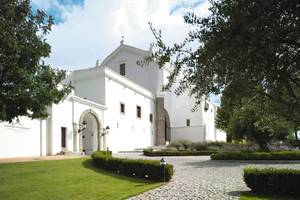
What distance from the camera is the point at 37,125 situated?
79.6 feet

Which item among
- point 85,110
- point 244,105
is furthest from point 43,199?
point 85,110

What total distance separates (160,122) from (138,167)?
96.4 ft

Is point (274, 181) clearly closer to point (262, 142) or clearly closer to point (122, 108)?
point (262, 142)

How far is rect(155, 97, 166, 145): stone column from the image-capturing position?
150 ft

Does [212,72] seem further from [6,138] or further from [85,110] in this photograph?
[85,110]

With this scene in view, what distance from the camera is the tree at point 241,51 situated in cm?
285

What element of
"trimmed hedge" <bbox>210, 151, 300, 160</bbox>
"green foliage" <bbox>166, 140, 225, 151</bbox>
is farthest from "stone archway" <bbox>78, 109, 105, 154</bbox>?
"trimmed hedge" <bbox>210, 151, 300, 160</bbox>

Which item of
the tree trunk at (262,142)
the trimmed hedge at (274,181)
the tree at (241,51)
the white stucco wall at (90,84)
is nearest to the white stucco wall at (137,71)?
the white stucco wall at (90,84)

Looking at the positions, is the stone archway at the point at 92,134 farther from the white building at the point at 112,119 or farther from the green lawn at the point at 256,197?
the green lawn at the point at 256,197

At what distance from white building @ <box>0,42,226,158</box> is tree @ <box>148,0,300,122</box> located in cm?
735

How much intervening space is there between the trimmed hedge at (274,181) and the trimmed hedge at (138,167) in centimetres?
389

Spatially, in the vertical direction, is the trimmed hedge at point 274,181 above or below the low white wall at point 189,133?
below

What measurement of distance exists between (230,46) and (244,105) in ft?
5.41

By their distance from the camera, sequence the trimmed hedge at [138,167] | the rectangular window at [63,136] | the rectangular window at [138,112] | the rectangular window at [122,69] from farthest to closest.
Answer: the rectangular window at [122,69] → the rectangular window at [138,112] → the rectangular window at [63,136] → the trimmed hedge at [138,167]
